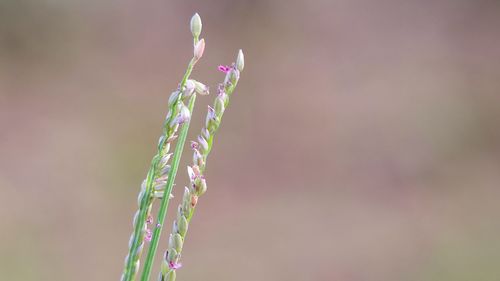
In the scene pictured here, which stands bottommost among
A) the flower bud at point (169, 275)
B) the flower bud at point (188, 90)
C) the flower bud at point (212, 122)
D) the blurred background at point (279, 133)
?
the flower bud at point (169, 275)

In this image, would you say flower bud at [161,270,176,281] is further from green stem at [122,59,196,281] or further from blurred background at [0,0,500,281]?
blurred background at [0,0,500,281]

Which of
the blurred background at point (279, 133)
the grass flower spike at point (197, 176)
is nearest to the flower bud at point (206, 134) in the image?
the grass flower spike at point (197, 176)

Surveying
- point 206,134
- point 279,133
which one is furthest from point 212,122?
point 279,133

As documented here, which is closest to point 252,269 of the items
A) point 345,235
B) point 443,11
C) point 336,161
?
point 345,235

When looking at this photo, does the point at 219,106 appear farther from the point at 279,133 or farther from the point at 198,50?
the point at 279,133

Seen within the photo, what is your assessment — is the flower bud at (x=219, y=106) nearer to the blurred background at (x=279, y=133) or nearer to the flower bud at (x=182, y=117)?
the flower bud at (x=182, y=117)

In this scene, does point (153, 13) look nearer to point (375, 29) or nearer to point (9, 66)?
point (9, 66)

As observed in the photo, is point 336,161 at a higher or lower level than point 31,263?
higher

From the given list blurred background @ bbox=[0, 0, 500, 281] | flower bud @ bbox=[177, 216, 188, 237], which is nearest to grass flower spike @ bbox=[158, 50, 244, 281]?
flower bud @ bbox=[177, 216, 188, 237]
